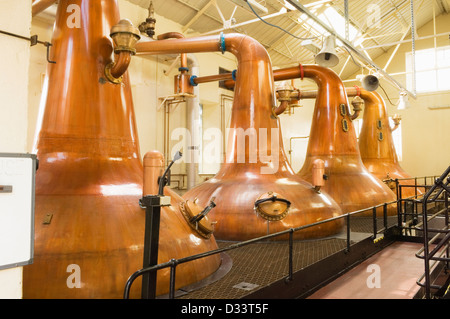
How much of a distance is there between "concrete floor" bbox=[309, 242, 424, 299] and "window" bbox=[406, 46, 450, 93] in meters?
11.8

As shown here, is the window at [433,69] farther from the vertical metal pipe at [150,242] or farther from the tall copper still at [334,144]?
the vertical metal pipe at [150,242]

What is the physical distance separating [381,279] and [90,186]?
3763 mm

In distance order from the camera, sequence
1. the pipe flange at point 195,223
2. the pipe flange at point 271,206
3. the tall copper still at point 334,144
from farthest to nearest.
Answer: the tall copper still at point 334,144, the pipe flange at point 271,206, the pipe flange at point 195,223

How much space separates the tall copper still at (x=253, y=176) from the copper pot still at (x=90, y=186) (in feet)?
4.41

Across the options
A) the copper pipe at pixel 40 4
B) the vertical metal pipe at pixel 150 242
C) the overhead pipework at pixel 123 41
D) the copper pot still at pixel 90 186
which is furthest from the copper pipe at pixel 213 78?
the vertical metal pipe at pixel 150 242

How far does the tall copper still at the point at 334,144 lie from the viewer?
721 centimetres

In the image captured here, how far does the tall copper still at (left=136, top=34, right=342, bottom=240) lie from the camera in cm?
478

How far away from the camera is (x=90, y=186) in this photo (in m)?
2.98

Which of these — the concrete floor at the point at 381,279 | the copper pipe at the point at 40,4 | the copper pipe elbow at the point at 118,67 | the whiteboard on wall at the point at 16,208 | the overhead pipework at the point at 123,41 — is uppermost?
the copper pipe at the point at 40,4

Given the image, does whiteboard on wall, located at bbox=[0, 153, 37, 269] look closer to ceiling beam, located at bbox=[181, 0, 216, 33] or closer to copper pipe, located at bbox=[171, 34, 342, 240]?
copper pipe, located at bbox=[171, 34, 342, 240]

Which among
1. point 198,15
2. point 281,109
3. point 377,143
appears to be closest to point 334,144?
point 281,109

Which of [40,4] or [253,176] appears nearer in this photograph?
[40,4]

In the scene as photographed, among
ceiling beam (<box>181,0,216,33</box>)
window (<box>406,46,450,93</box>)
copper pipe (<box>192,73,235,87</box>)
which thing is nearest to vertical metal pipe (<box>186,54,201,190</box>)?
copper pipe (<box>192,73,235,87</box>)

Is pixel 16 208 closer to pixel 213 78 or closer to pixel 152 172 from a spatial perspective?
pixel 152 172
